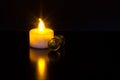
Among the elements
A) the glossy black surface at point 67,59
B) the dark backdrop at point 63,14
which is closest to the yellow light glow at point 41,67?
the glossy black surface at point 67,59

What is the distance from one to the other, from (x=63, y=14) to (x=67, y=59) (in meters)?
0.41

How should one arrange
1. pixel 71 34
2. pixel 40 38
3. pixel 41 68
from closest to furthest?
pixel 41 68 → pixel 40 38 → pixel 71 34

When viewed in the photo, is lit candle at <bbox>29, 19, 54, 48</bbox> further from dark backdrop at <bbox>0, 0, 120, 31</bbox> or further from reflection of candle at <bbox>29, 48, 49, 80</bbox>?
dark backdrop at <bbox>0, 0, 120, 31</bbox>

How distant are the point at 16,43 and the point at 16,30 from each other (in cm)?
24

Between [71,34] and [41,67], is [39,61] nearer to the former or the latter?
[41,67]

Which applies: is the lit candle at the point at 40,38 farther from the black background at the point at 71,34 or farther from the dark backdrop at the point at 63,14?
the dark backdrop at the point at 63,14

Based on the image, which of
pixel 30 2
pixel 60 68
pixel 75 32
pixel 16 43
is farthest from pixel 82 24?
pixel 60 68

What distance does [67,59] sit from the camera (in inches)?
34.9

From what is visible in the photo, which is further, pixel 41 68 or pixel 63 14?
pixel 63 14

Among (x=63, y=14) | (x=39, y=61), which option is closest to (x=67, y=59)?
(x=39, y=61)

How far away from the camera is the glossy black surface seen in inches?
30.4

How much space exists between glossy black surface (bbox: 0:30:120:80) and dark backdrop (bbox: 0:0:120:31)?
0.15 metres

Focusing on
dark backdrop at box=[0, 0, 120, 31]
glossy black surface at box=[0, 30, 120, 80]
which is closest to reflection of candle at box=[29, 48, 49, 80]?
glossy black surface at box=[0, 30, 120, 80]

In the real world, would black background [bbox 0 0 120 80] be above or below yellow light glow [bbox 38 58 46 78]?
above
